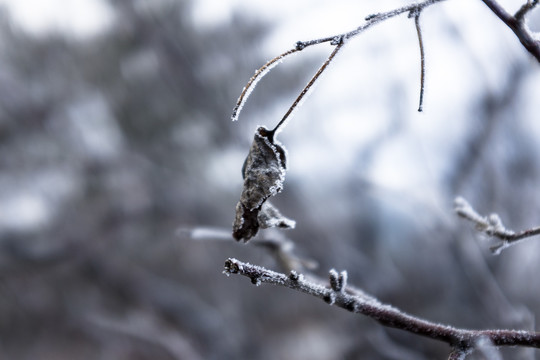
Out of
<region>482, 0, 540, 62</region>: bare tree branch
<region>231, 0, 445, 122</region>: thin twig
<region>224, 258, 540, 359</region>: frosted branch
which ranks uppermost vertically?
<region>482, 0, 540, 62</region>: bare tree branch

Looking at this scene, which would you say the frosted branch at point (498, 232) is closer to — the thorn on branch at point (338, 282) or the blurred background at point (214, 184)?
the thorn on branch at point (338, 282)

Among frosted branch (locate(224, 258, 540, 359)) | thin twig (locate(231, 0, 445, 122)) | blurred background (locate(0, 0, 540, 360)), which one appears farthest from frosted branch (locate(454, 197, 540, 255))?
blurred background (locate(0, 0, 540, 360))

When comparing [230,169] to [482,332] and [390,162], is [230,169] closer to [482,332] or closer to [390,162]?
[390,162]

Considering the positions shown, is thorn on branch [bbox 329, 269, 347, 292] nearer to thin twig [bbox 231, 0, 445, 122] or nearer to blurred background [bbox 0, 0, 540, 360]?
thin twig [bbox 231, 0, 445, 122]

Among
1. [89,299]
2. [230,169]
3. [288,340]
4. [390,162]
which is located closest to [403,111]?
[390,162]

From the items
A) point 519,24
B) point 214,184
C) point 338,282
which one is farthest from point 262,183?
point 214,184
